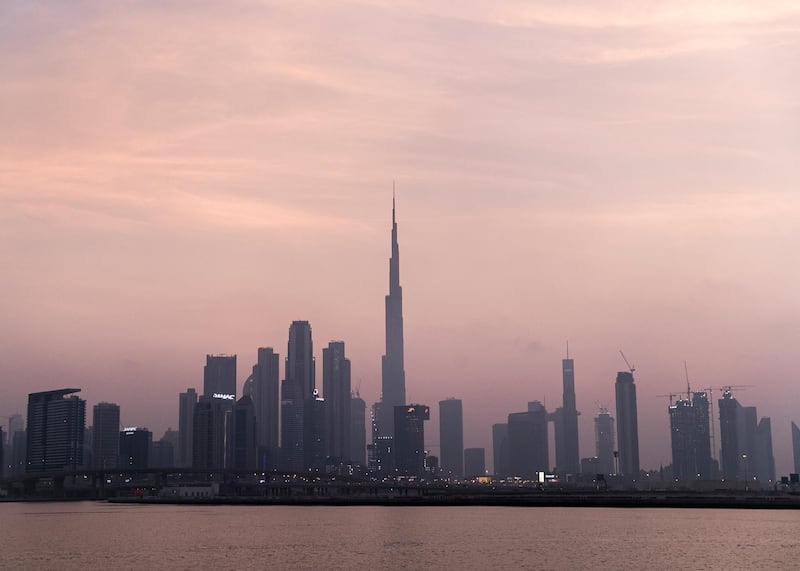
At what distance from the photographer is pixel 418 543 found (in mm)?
125562

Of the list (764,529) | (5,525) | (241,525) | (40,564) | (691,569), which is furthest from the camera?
(5,525)

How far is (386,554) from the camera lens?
11175 centimetres

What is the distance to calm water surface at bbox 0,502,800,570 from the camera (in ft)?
339

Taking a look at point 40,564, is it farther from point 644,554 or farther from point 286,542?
point 644,554

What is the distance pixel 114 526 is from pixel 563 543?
8289 centimetres

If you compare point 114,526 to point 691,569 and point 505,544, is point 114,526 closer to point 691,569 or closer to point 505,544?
point 505,544

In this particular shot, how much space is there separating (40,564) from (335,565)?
2955cm

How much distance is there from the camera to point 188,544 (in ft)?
425

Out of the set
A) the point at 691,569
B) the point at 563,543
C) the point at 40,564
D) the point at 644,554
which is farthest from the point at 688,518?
the point at 40,564

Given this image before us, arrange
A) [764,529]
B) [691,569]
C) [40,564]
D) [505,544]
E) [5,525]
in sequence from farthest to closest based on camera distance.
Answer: [5,525] → [764,529] → [505,544] → [40,564] → [691,569]

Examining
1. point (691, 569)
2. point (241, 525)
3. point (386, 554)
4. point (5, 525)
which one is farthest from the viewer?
point (5, 525)

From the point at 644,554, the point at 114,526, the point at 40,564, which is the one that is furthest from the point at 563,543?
the point at 114,526

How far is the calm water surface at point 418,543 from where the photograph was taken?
103 metres

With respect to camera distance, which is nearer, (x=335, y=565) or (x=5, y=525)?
(x=335, y=565)
